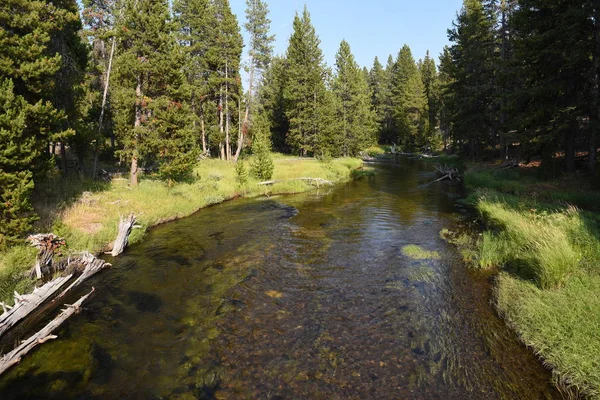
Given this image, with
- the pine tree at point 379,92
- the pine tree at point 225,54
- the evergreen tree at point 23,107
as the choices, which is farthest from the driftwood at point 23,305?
the pine tree at point 379,92

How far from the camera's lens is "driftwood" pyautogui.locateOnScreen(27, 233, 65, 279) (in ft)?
35.4

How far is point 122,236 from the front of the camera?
13953mm

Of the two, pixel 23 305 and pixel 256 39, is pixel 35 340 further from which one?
pixel 256 39

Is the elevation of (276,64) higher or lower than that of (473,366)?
higher

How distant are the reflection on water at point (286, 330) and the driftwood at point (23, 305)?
972mm

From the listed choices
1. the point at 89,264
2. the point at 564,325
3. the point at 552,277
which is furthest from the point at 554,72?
the point at 89,264

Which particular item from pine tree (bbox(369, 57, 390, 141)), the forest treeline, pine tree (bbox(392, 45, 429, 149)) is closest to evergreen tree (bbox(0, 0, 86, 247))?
the forest treeline

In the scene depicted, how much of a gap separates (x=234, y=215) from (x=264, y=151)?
10.9 meters

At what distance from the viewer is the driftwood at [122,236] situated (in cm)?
1355

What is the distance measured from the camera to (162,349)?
25.3 ft

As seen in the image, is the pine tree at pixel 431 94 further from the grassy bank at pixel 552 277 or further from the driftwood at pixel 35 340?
the driftwood at pixel 35 340

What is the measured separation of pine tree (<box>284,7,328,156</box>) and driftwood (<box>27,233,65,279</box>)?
1520 inches

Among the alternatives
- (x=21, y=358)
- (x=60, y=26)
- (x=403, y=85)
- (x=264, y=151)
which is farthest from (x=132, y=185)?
(x=403, y=85)

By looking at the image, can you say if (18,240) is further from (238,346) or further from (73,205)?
(238,346)
